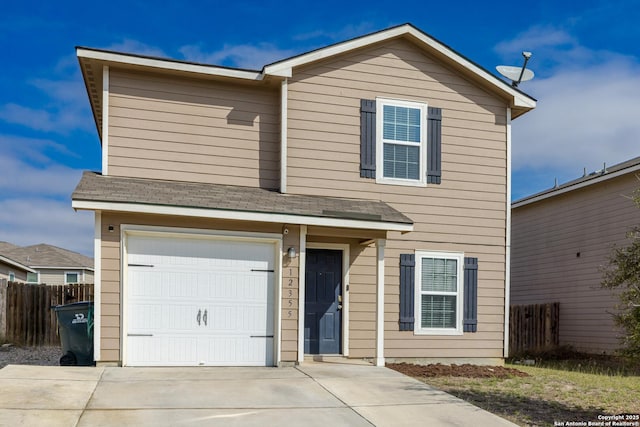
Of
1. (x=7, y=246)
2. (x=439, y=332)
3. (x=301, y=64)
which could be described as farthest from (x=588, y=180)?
(x=7, y=246)

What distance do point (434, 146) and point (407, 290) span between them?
284 centimetres

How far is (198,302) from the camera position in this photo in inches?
394

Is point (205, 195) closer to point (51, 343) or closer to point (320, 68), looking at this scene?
point (320, 68)

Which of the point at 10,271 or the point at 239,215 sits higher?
the point at 239,215

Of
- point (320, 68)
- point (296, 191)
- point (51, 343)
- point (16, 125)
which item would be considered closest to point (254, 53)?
point (320, 68)

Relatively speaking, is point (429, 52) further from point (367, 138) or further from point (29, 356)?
point (29, 356)

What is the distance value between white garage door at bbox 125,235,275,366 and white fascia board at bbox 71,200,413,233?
2.45 ft

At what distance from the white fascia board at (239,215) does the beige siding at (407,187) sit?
1.33 meters

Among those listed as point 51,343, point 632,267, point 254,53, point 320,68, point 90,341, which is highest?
point 254,53

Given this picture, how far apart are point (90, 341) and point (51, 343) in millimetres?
6568

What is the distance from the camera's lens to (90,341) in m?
10.1

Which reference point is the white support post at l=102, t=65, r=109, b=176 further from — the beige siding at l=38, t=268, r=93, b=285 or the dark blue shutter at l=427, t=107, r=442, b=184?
the beige siding at l=38, t=268, r=93, b=285

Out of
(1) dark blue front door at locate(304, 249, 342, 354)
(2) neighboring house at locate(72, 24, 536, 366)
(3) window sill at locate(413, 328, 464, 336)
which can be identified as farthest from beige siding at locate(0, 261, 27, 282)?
(3) window sill at locate(413, 328, 464, 336)

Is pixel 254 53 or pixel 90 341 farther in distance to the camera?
pixel 254 53
